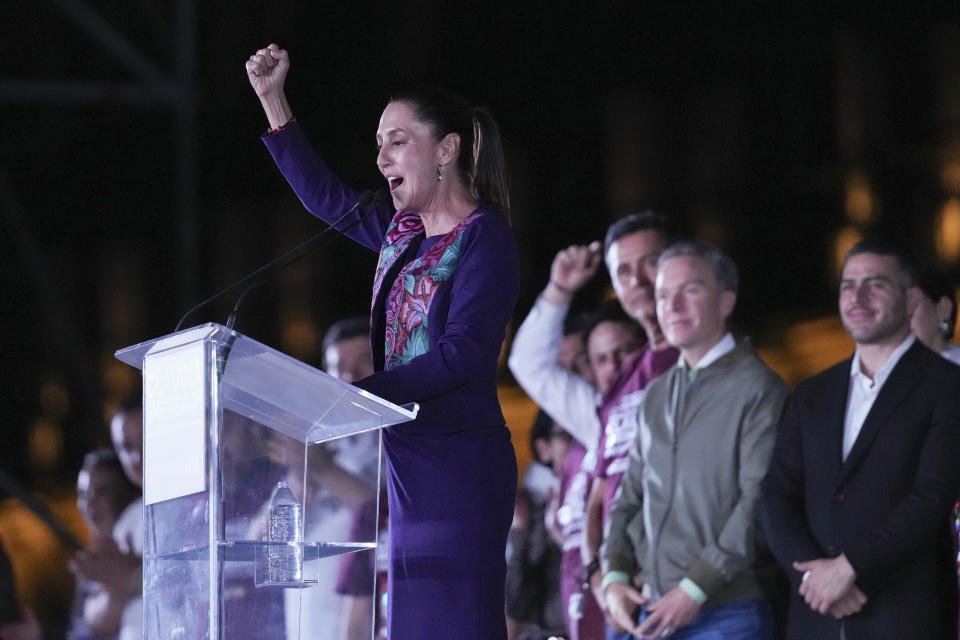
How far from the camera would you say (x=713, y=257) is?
3.74 metres

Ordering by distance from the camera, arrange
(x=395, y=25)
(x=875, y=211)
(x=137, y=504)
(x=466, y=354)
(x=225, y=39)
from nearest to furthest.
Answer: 1. (x=466, y=354)
2. (x=137, y=504)
3. (x=875, y=211)
4. (x=225, y=39)
5. (x=395, y=25)

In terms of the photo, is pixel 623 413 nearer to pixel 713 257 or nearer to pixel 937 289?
pixel 713 257

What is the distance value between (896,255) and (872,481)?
62cm

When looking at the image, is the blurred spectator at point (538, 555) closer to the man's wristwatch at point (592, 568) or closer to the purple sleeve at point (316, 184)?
the man's wristwatch at point (592, 568)

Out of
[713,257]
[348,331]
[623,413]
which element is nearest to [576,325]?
[348,331]

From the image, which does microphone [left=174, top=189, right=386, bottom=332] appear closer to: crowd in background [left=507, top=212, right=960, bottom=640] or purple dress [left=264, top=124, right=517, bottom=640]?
purple dress [left=264, top=124, right=517, bottom=640]

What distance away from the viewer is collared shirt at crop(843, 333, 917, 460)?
332 centimetres

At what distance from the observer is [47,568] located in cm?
866

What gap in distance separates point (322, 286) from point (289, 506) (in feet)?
22.6

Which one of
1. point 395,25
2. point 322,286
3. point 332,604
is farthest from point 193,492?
point 322,286

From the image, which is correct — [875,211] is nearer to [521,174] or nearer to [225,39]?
[521,174]

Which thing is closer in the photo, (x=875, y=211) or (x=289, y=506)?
(x=289, y=506)

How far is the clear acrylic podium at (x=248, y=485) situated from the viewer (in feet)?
6.60

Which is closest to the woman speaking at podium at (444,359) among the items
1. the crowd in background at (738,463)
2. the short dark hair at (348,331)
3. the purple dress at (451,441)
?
the purple dress at (451,441)
